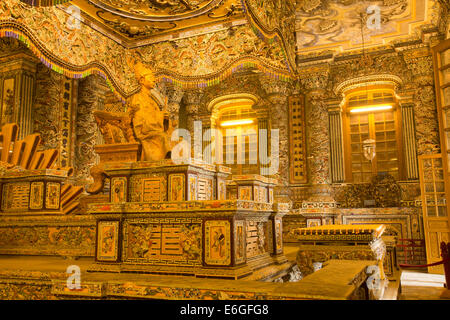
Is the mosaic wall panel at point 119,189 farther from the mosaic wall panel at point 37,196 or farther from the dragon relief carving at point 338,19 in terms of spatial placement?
the dragon relief carving at point 338,19

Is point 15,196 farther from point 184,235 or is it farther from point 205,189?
point 184,235

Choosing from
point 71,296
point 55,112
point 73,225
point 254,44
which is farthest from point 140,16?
point 71,296

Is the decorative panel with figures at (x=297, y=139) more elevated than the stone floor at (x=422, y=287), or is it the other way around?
the decorative panel with figures at (x=297, y=139)

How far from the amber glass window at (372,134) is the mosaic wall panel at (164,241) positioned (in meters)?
8.01

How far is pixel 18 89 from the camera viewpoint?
29.0 ft

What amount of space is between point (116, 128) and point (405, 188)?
24.6 ft

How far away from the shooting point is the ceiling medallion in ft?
19.7

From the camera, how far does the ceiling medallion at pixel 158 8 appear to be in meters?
6.00

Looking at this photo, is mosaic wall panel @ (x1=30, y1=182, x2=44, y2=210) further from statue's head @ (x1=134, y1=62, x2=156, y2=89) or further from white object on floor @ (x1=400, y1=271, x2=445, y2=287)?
white object on floor @ (x1=400, y1=271, x2=445, y2=287)

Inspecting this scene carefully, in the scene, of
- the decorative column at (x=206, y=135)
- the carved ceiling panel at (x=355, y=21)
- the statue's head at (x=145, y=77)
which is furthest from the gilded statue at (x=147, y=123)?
the decorative column at (x=206, y=135)

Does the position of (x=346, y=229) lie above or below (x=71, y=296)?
above

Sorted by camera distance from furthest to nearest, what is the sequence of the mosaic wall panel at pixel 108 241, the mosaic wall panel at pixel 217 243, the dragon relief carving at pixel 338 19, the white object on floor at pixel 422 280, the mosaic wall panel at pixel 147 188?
the dragon relief carving at pixel 338 19 < the white object on floor at pixel 422 280 < the mosaic wall panel at pixel 147 188 < the mosaic wall panel at pixel 108 241 < the mosaic wall panel at pixel 217 243

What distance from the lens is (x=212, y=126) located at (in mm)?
11719
